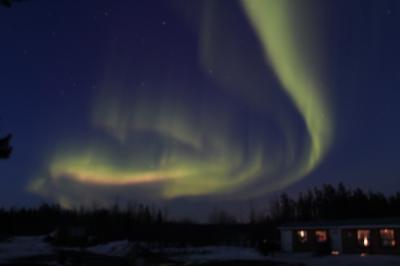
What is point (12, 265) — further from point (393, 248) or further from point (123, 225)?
point (123, 225)

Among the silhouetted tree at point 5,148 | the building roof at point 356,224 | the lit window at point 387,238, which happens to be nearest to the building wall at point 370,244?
the lit window at point 387,238

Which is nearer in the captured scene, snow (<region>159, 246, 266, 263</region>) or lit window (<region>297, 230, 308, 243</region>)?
snow (<region>159, 246, 266, 263</region>)

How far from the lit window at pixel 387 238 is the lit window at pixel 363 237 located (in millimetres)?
1297

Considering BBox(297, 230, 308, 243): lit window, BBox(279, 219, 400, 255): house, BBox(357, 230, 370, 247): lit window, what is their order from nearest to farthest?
BBox(279, 219, 400, 255): house < BBox(357, 230, 370, 247): lit window < BBox(297, 230, 308, 243): lit window

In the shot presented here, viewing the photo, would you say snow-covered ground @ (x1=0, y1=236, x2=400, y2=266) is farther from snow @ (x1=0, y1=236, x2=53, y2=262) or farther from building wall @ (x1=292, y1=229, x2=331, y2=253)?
building wall @ (x1=292, y1=229, x2=331, y2=253)

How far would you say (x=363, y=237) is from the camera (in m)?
41.3

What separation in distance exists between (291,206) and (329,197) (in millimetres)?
12610

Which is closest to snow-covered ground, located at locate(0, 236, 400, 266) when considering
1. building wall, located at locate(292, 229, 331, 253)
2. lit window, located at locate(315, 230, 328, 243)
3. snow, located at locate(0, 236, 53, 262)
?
snow, located at locate(0, 236, 53, 262)

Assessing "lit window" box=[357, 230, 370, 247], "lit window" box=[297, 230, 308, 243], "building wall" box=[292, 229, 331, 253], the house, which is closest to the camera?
the house

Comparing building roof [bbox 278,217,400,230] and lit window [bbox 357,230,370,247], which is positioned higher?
building roof [bbox 278,217,400,230]

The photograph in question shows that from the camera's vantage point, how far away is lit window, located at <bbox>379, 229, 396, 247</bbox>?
128 ft

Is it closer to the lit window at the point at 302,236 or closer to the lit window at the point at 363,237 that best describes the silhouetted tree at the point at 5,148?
the lit window at the point at 363,237

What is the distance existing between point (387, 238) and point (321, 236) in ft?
22.1

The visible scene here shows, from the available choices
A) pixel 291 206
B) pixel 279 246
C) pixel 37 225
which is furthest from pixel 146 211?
pixel 279 246
